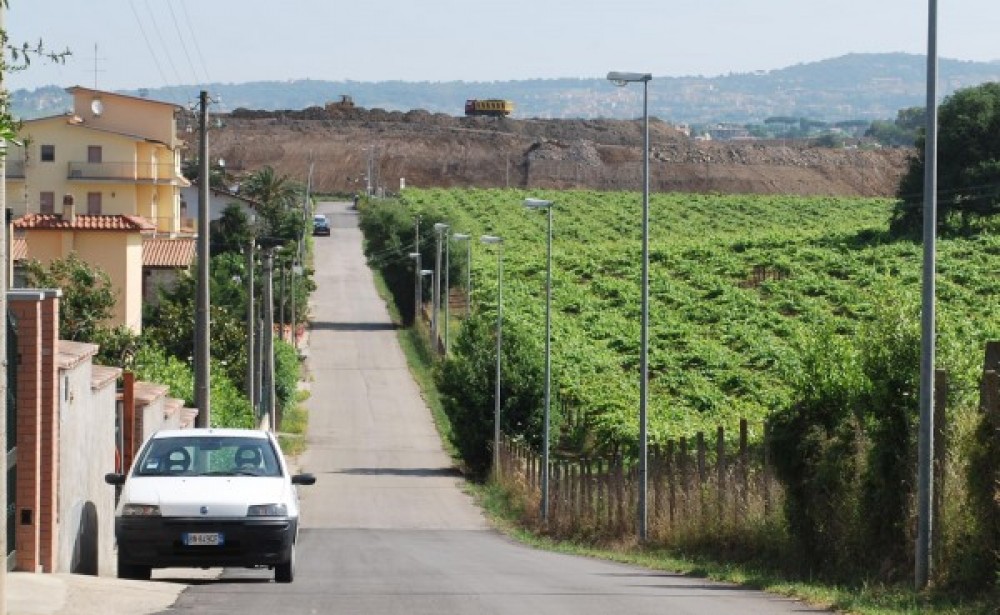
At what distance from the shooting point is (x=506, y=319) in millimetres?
80938

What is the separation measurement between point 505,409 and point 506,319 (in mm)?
23083

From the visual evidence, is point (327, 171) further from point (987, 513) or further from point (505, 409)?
point (987, 513)

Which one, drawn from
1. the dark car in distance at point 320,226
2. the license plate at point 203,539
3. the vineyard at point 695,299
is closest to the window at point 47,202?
the vineyard at point 695,299

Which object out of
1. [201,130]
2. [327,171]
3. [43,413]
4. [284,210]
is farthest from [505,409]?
[327,171]

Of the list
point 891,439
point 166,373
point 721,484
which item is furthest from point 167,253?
point 891,439

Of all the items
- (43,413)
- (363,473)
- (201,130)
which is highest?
(201,130)

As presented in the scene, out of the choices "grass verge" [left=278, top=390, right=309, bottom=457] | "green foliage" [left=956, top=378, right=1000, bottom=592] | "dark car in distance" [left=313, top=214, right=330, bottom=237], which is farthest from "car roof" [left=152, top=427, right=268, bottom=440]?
"dark car in distance" [left=313, top=214, right=330, bottom=237]

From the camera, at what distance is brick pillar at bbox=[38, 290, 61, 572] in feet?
56.5

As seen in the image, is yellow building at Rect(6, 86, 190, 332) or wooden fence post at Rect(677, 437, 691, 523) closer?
wooden fence post at Rect(677, 437, 691, 523)

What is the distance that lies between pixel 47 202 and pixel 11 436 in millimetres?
73965

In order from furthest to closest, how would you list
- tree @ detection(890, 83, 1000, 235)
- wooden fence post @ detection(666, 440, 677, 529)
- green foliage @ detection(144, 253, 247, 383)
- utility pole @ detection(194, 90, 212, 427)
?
tree @ detection(890, 83, 1000, 235) < green foliage @ detection(144, 253, 247, 383) < utility pole @ detection(194, 90, 212, 427) < wooden fence post @ detection(666, 440, 677, 529)

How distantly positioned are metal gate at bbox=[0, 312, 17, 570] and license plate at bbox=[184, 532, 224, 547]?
5.51 feet

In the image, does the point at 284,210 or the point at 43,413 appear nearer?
the point at 43,413

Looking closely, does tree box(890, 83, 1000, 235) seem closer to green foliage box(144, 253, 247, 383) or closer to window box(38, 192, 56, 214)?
window box(38, 192, 56, 214)
